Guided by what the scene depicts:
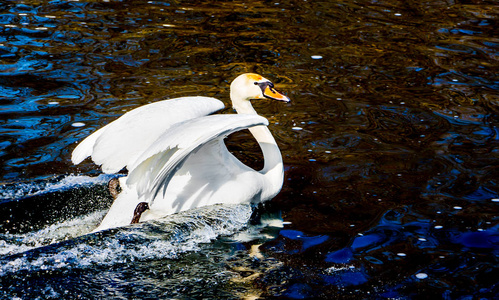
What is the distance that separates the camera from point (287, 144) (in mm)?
7664

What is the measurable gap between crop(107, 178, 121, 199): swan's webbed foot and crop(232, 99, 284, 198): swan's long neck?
139 cm

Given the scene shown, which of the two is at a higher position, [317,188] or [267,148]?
[267,148]

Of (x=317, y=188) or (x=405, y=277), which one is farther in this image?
(x=317, y=188)

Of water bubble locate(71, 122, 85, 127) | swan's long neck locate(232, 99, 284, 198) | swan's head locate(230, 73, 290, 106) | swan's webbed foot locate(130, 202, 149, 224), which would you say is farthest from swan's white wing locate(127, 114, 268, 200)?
water bubble locate(71, 122, 85, 127)

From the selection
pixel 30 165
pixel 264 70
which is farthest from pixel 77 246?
pixel 264 70

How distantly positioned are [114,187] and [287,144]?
2.16 m

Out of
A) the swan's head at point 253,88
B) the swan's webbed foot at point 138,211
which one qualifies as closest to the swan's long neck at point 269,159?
the swan's head at point 253,88

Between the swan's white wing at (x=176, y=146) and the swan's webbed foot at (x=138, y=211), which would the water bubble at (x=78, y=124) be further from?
the swan's white wing at (x=176, y=146)

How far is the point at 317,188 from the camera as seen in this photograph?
21.9ft

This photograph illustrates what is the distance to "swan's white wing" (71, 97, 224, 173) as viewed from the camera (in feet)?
19.4

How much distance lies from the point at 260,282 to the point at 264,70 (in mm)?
5308

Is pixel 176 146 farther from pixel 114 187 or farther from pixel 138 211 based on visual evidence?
pixel 114 187

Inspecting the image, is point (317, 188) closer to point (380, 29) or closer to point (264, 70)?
point (264, 70)

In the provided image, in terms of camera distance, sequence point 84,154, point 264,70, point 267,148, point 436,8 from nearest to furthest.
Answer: point 84,154, point 267,148, point 264,70, point 436,8
